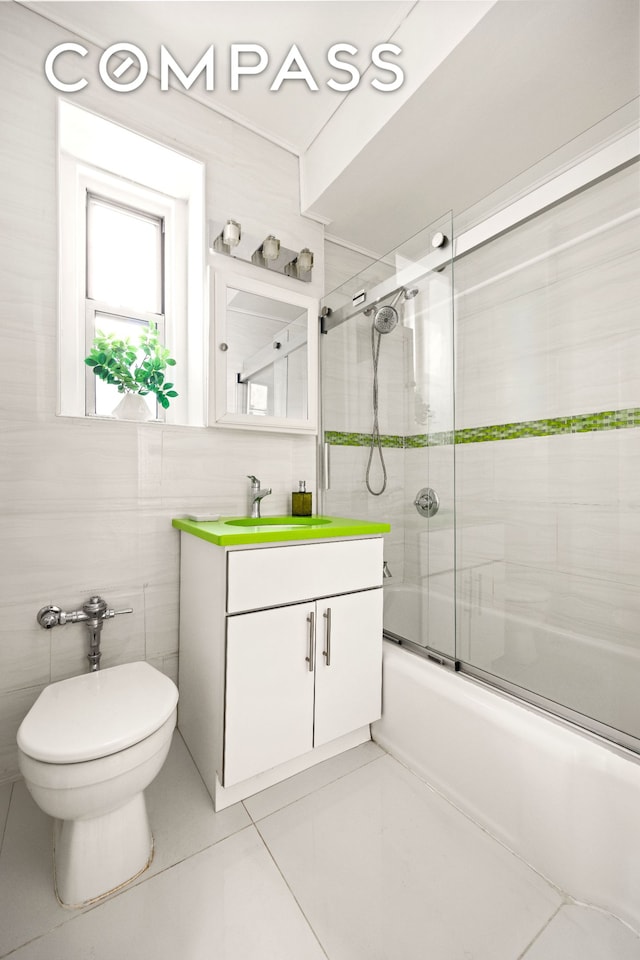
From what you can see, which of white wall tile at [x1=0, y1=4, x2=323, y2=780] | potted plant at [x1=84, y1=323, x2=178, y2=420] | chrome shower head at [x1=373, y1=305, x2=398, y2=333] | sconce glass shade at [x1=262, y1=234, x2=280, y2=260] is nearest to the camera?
white wall tile at [x1=0, y1=4, x2=323, y2=780]

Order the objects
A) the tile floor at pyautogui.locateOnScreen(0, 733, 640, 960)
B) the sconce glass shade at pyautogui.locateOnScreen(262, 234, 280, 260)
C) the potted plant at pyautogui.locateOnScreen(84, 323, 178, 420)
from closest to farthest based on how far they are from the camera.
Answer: the tile floor at pyautogui.locateOnScreen(0, 733, 640, 960), the potted plant at pyautogui.locateOnScreen(84, 323, 178, 420), the sconce glass shade at pyautogui.locateOnScreen(262, 234, 280, 260)

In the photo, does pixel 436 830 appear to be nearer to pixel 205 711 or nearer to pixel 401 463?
pixel 205 711

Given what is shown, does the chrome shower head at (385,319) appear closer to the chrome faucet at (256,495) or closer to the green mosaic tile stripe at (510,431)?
the green mosaic tile stripe at (510,431)

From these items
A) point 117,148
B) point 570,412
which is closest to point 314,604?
point 570,412

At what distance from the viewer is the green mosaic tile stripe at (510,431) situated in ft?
4.98

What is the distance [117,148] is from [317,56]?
85cm

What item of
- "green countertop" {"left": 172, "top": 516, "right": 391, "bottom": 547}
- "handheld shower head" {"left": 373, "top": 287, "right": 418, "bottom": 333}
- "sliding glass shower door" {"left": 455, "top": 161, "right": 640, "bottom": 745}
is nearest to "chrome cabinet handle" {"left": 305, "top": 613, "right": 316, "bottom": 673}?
"green countertop" {"left": 172, "top": 516, "right": 391, "bottom": 547}

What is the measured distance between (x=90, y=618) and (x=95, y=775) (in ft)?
1.91

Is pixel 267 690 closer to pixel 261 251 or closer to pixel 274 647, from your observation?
pixel 274 647

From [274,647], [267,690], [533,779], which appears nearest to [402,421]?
[274,647]

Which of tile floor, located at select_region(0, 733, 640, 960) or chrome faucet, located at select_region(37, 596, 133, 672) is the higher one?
chrome faucet, located at select_region(37, 596, 133, 672)

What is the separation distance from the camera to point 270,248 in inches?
71.8

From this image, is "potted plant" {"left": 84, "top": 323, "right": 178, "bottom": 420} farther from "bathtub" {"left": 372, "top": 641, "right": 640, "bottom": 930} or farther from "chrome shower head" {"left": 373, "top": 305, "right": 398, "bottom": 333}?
"bathtub" {"left": 372, "top": 641, "right": 640, "bottom": 930}

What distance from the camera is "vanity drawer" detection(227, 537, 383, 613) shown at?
4.09 ft
